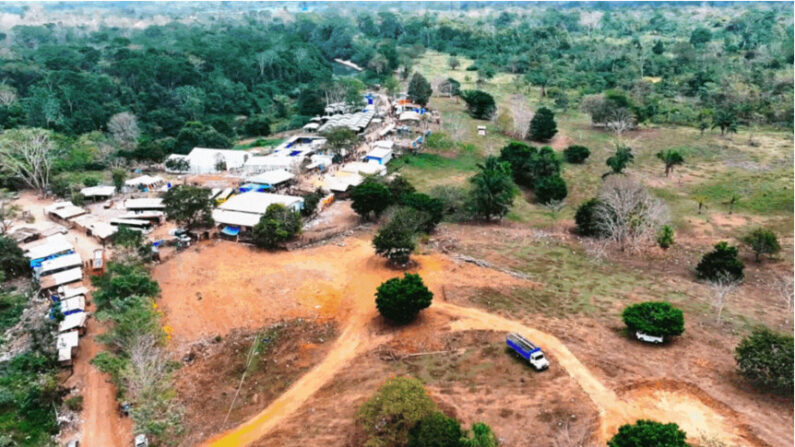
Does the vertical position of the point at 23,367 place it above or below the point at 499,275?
below

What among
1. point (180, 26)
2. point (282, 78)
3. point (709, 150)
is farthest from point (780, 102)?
point (180, 26)

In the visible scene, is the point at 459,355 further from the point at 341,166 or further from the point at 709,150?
the point at 709,150

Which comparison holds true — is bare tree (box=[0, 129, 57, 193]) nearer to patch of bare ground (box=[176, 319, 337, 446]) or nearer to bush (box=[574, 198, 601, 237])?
patch of bare ground (box=[176, 319, 337, 446])

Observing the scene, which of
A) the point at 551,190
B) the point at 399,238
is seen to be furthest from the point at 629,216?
the point at 399,238

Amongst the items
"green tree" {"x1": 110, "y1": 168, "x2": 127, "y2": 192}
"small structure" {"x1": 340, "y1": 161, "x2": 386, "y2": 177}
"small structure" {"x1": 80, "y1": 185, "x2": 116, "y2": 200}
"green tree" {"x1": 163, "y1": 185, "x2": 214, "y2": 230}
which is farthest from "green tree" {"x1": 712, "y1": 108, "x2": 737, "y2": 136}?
"small structure" {"x1": 80, "y1": 185, "x2": 116, "y2": 200}

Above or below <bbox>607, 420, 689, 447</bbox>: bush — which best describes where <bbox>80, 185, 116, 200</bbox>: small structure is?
below

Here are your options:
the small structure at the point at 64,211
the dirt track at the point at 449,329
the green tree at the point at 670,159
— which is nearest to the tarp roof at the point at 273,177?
the dirt track at the point at 449,329

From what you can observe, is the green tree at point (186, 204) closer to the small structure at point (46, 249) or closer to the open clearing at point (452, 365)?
the open clearing at point (452, 365)
